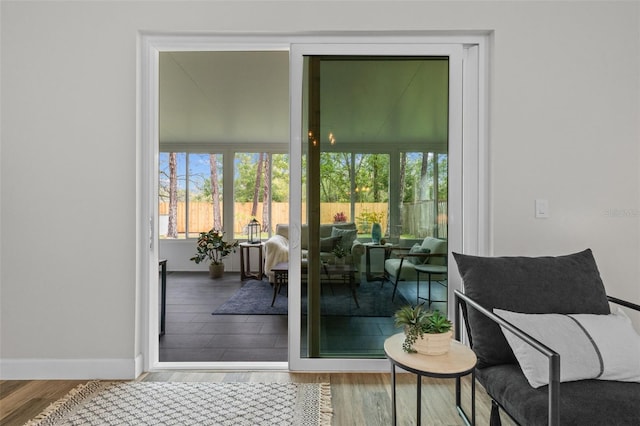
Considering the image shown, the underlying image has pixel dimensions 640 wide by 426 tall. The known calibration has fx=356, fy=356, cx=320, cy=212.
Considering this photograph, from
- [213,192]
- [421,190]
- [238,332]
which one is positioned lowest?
[238,332]

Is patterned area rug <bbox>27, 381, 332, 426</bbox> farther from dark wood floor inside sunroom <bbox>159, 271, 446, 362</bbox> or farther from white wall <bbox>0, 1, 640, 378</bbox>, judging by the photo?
dark wood floor inside sunroom <bbox>159, 271, 446, 362</bbox>

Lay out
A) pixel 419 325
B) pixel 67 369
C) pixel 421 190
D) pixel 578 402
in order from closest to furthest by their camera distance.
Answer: pixel 578 402
pixel 419 325
pixel 67 369
pixel 421 190

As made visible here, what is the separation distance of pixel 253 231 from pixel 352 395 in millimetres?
4907

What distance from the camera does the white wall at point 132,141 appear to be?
231 cm

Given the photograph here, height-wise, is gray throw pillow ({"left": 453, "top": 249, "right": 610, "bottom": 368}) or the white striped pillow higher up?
gray throw pillow ({"left": 453, "top": 249, "right": 610, "bottom": 368})

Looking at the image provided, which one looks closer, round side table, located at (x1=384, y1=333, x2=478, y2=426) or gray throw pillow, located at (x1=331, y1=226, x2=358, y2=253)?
round side table, located at (x1=384, y1=333, x2=478, y2=426)

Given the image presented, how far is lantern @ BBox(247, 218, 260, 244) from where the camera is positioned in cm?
668

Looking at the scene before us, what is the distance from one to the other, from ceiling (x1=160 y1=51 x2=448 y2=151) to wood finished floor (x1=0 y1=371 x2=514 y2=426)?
1597 mm

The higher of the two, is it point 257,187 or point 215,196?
point 257,187

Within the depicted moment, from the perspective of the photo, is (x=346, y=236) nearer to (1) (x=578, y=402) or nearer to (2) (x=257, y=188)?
(1) (x=578, y=402)

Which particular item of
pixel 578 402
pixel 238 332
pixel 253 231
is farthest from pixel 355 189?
pixel 253 231

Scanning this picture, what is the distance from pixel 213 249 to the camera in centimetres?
665

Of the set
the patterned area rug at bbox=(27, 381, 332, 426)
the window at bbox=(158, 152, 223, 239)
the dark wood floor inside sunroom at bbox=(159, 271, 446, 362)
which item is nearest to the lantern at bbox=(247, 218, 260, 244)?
the window at bbox=(158, 152, 223, 239)

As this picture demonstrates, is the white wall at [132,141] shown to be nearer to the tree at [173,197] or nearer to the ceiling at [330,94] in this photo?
the ceiling at [330,94]
